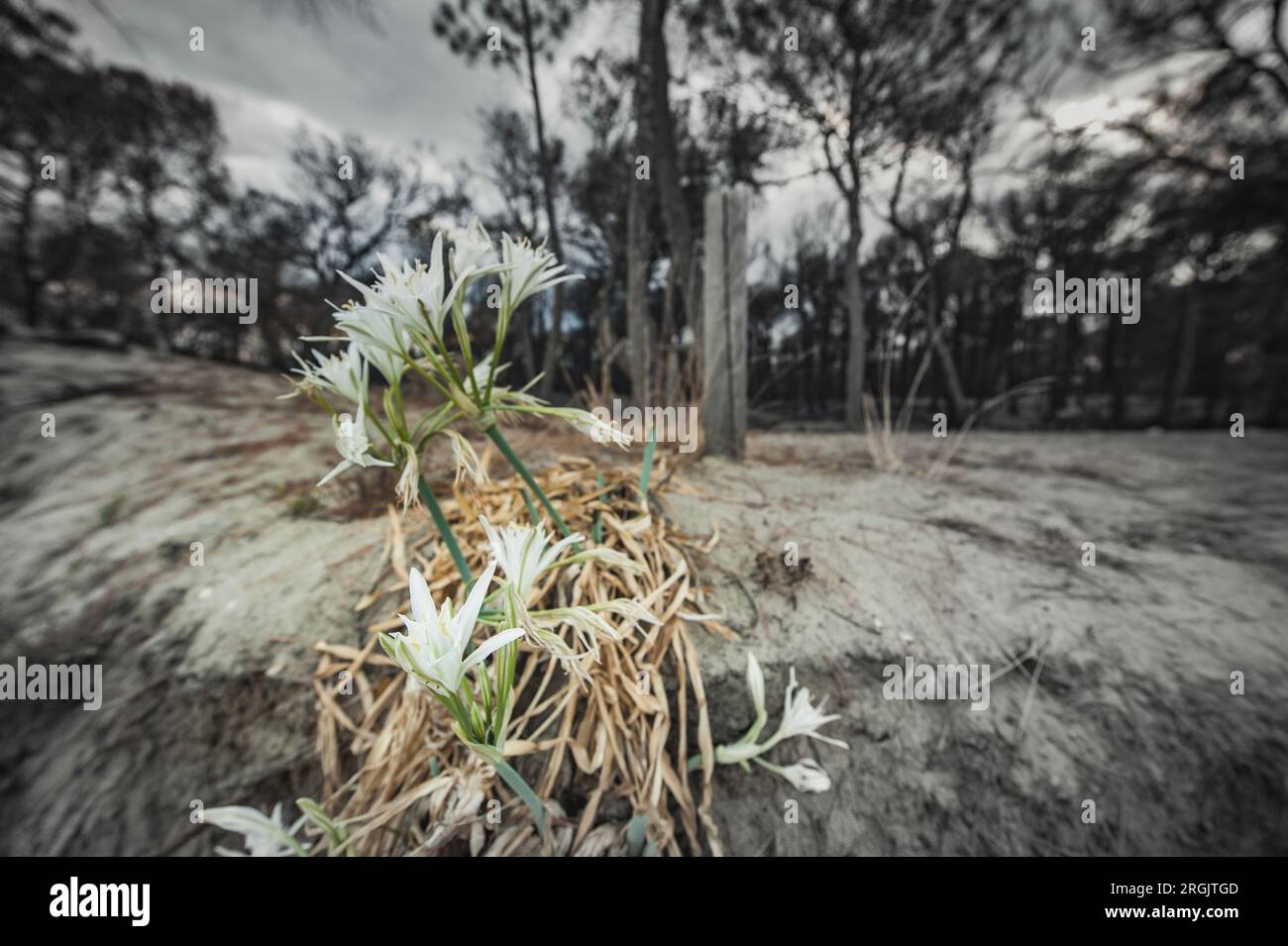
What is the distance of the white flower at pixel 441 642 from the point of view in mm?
348

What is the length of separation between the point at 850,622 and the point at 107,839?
1372 mm

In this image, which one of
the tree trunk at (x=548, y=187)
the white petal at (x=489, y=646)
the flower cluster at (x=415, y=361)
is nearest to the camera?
the white petal at (x=489, y=646)

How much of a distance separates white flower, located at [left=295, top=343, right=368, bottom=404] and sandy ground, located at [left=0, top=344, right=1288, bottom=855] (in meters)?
0.56

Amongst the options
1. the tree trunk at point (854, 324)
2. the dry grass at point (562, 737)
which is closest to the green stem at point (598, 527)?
the dry grass at point (562, 737)

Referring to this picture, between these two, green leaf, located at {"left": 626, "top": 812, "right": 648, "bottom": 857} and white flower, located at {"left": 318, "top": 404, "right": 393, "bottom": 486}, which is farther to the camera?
green leaf, located at {"left": 626, "top": 812, "right": 648, "bottom": 857}

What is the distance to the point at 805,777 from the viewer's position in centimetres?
64

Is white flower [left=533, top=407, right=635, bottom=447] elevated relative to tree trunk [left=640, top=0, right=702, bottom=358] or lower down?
lower down

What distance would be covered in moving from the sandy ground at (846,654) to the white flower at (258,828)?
14cm

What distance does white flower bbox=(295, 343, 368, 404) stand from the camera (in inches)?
19.5

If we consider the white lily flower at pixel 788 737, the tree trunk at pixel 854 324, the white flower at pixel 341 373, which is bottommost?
the white lily flower at pixel 788 737

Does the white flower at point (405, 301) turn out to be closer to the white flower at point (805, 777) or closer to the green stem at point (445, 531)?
the green stem at point (445, 531)

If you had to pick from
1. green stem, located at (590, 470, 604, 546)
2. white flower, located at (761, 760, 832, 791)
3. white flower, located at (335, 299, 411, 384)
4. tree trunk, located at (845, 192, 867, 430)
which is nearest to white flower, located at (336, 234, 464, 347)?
white flower, located at (335, 299, 411, 384)

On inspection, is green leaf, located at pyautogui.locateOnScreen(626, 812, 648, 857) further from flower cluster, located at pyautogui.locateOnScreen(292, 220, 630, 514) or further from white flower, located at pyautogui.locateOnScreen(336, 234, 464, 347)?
white flower, located at pyautogui.locateOnScreen(336, 234, 464, 347)

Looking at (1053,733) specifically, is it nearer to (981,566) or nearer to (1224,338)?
(981,566)
